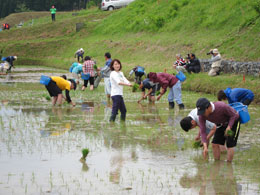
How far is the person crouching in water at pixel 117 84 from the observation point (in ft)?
41.4

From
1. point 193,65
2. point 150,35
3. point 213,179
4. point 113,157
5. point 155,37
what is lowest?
point 213,179

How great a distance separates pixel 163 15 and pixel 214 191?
110 ft

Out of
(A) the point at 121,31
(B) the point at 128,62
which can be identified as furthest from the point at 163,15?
(B) the point at 128,62

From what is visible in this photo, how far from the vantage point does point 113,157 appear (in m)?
9.27

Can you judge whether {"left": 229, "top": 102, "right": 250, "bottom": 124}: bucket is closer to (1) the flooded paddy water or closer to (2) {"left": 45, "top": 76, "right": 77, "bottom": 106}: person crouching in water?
(1) the flooded paddy water

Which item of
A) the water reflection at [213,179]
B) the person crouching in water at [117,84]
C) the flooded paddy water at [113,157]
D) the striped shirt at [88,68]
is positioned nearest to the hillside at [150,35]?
the striped shirt at [88,68]

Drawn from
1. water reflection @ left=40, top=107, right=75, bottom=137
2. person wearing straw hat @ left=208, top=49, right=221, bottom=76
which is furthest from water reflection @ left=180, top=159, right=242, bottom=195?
person wearing straw hat @ left=208, top=49, right=221, bottom=76

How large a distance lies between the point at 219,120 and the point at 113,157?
2.10 m

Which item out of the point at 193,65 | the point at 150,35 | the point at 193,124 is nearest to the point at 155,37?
the point at 150,35

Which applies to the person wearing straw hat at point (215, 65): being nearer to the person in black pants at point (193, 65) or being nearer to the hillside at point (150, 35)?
the person in black pants at point (193, 65)

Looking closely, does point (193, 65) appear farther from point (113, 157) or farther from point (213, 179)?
point (213, 179)

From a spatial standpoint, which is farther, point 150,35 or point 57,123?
point 150,35

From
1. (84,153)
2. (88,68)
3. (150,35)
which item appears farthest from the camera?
(150,35)

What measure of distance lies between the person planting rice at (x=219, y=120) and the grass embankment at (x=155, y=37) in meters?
8.79
